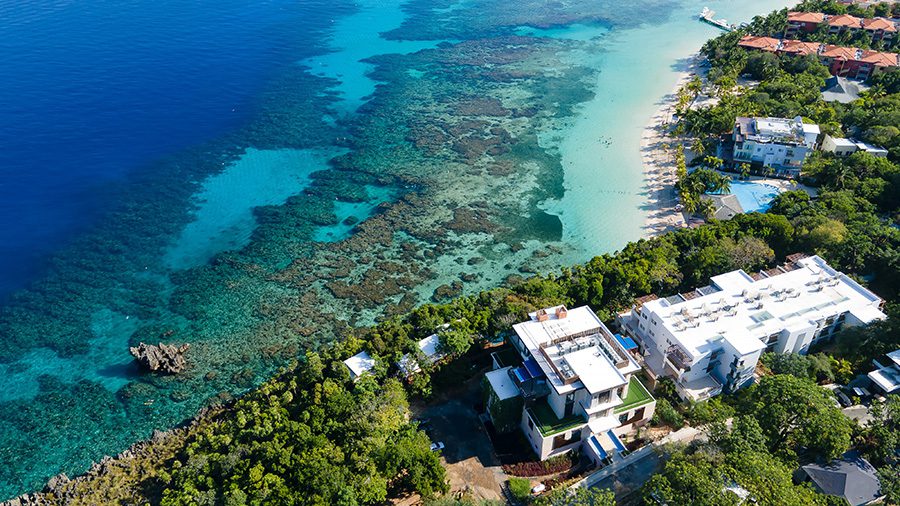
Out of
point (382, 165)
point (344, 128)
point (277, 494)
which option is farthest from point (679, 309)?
point (344, 128)

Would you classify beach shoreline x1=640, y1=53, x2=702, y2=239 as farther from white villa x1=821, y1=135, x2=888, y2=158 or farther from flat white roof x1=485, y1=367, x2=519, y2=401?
flat white roof x1=485, y1=367, x2=519, y2=401

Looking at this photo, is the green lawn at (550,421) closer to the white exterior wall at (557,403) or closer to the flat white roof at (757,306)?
the white exterior wall at (557,403)

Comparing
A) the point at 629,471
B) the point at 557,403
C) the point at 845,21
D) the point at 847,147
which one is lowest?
the point at 629,471

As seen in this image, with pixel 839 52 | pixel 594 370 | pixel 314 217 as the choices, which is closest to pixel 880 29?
pixel 839 52

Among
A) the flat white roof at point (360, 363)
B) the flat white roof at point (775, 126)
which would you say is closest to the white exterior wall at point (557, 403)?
the flat white roof at point (360, 363)

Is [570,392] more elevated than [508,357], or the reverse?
[570,392]

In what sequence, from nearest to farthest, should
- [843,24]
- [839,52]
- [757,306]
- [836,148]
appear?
[757,306]
[836,148]
[839,52]
[843,24]

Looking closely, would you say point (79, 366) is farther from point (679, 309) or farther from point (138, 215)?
point (679, 309)

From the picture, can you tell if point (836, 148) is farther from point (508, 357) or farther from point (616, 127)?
point (508, 357)
